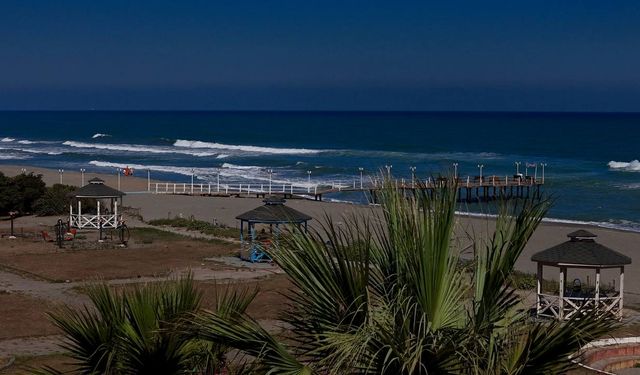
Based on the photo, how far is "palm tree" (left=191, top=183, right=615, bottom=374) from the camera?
5.58 metres

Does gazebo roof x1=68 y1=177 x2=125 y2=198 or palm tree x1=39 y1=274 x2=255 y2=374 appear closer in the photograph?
palm tree x1=39 y1=274 x2=255 y2=374

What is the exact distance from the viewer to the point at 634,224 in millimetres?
48562

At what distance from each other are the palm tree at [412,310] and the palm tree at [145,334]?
0.67 meters

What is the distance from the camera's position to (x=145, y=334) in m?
6.88

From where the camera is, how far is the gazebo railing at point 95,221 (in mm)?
37938

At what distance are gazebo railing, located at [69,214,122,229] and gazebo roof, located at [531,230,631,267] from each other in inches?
796

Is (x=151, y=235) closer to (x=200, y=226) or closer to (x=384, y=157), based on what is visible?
(x=200, y=226)

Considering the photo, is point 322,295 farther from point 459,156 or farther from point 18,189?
point 459,156

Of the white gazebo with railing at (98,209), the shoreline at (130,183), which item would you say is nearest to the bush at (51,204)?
the white gazebo with railing at (98,209)

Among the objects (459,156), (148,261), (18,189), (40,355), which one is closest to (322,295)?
(40,355)

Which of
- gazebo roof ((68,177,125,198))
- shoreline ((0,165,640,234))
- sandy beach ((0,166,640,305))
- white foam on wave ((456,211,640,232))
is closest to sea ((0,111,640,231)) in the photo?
white foam on wave ((456,211,640,232))

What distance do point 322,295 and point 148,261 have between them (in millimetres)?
26339

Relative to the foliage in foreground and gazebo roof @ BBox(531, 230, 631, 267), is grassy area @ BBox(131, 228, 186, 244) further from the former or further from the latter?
gazebo roof @ BBox(531, 230, 631, 267)

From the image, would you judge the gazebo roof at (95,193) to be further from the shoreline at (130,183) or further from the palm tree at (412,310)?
the palm tree at (412,310)
